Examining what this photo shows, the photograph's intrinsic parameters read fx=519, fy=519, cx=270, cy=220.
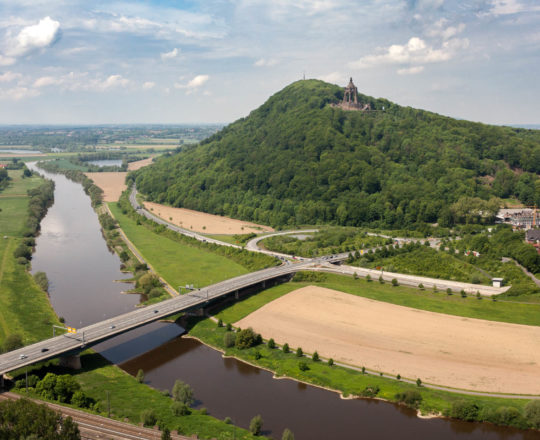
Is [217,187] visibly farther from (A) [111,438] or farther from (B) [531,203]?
(A) [111,438]

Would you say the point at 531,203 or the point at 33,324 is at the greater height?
the point at 531,203

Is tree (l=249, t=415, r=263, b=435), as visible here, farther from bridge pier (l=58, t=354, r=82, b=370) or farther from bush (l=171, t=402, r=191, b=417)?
bridge pier (l=58, t=354, r=82, b=370)

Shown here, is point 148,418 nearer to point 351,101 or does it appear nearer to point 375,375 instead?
point 375,375

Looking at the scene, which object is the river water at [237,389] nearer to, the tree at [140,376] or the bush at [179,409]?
the tree at [140,376]

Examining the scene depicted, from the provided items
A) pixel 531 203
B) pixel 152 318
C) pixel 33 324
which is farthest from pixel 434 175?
pixel 33 324

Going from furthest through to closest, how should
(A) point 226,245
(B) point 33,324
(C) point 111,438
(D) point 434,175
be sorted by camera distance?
(D) point 434,175
(A) point 226,245
(B) point 33,324
(C) point 111,438

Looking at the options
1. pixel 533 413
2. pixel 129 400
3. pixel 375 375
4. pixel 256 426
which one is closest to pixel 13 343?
pixel 129 400

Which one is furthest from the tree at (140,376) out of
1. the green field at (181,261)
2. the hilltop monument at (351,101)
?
the hilltop monument at (351,101)

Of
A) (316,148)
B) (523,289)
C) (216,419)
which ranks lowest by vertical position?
(216,419)

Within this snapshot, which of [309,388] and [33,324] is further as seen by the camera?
[33,324]
